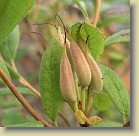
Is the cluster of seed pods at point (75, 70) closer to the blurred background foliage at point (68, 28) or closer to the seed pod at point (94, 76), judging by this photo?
the seed pod at point (94, 76)

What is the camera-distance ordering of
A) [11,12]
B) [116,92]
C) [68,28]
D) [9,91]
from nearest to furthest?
[11,12], [116,92], [9,91], [68,28]

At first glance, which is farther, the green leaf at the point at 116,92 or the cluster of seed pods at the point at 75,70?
the green leaf at the point at 116,92

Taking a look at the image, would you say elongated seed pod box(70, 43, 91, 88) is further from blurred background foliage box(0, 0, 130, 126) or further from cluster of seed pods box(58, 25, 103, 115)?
blurred background foliage box(0, 0, 130, 126)

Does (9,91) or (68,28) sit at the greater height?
(68,28)

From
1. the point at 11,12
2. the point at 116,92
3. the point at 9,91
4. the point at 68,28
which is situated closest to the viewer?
the point at 11,12

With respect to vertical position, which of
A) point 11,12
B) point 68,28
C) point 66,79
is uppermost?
point 68,28

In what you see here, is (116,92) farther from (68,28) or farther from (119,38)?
(68,28)

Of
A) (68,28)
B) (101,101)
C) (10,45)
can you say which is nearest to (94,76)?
(101,101)

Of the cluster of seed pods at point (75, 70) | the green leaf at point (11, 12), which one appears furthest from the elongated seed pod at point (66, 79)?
the green leaf at point (11, 12)
